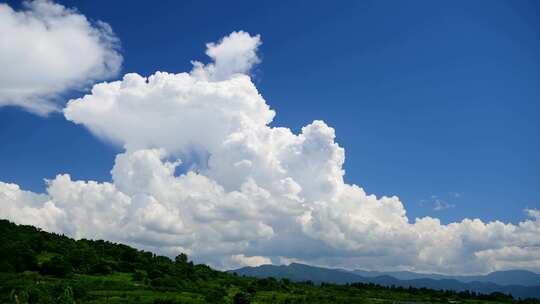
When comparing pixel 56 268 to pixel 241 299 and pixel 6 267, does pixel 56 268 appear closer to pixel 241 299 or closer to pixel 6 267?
pixel 6 267

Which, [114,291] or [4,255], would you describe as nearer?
[114,291]

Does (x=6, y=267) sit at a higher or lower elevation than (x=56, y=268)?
lower

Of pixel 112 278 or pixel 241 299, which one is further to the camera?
Result: pixel 112 278

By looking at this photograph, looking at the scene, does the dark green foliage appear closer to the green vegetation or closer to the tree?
the green vegetation

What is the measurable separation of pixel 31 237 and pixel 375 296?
101m

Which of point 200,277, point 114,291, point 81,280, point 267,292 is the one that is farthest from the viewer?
point 200,277

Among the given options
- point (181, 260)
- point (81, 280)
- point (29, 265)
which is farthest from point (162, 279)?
point (181, 260)

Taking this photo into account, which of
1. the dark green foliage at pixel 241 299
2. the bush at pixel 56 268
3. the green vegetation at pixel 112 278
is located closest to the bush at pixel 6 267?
the green vegetation at pixel 112 278

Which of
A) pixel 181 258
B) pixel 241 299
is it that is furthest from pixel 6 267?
pixel 181 258

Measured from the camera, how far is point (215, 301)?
9944cm

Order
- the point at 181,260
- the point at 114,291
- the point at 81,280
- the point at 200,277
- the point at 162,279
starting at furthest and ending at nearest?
the point at 181,260, the point at 200,277, the point at 162,279, the point at 81,280, the point at 114,291

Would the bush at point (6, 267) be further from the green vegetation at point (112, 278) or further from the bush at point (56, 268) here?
the bush at point (56, 268)

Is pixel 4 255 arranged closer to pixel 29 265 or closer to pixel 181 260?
pixel 29 265

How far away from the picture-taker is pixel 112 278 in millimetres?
116938
